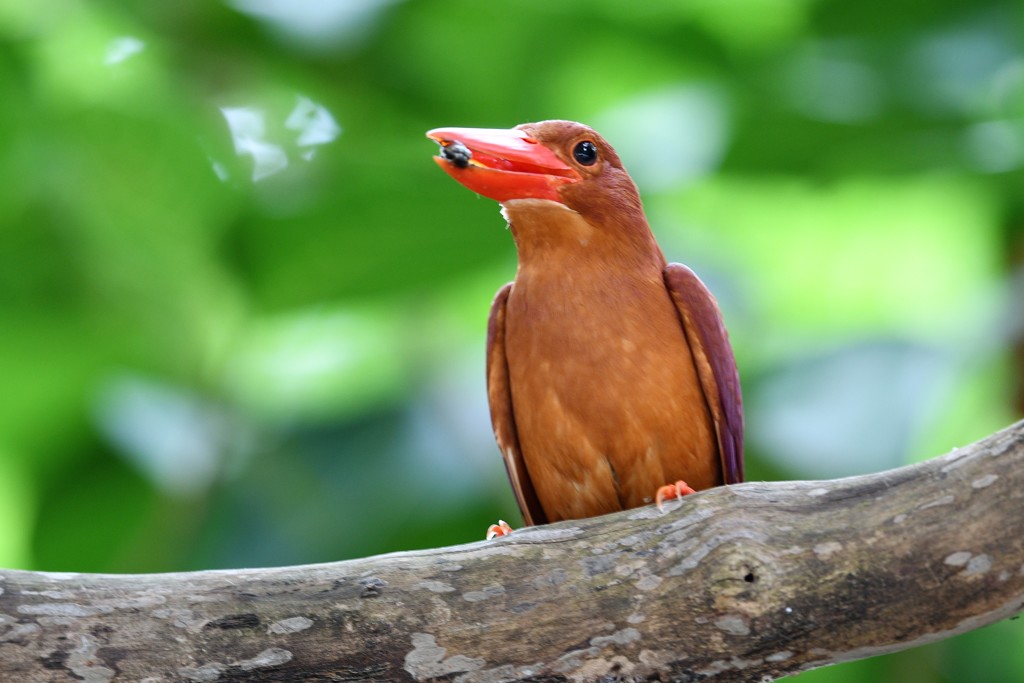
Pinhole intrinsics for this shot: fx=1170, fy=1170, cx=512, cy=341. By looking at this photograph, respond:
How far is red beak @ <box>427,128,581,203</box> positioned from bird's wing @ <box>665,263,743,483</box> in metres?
0.48

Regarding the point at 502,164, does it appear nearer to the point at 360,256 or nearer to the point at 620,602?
the point at 620,602

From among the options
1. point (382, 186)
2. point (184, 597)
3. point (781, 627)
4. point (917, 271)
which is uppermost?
point (917, 271)

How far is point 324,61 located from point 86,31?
5.97ft

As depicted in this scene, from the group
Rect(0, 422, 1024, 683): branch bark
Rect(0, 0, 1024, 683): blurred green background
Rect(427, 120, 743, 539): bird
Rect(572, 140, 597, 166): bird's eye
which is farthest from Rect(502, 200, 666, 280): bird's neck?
Rect(0, 0, 1024, 683): blurred green background

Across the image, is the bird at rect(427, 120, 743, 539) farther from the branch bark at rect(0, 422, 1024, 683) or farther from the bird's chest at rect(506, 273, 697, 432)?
the branch bark at rect(0, 422, 1024, 683)

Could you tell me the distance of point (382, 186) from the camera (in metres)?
5.58

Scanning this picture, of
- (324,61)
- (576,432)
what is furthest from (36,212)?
(576,432)

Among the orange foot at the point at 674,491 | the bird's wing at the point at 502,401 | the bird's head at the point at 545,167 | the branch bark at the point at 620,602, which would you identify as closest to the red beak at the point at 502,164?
the bird's head at the point at 545,167

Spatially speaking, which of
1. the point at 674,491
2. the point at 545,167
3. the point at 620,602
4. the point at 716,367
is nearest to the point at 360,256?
the point at 545,167

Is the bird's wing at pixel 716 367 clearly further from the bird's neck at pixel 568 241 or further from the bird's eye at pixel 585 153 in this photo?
the bird's eye at pixel 585 153

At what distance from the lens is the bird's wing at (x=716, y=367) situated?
323cm

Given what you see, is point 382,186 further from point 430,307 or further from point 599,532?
point 599,532

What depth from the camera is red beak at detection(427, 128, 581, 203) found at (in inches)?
122

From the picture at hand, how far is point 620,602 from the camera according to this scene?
2570 millimetres
